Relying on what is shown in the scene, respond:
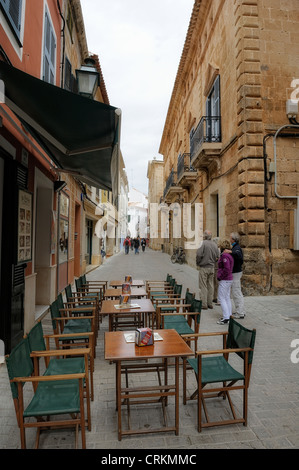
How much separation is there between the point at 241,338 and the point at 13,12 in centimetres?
510

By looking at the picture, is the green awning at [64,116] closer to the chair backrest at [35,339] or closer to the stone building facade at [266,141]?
the chair backrest at [35,339]

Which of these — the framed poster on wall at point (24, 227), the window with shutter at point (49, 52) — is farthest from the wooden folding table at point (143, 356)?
the window with shutter at point (49, 52)

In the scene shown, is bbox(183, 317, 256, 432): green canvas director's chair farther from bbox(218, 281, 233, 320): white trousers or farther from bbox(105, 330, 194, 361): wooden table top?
bbox(218, 281, 233, 320): white trousers

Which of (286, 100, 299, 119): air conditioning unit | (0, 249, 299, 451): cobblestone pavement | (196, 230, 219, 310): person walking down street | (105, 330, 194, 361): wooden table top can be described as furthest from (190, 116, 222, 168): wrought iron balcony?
(105, 330, 194, 361): wooden table top

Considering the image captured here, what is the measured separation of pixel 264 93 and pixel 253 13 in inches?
93.4

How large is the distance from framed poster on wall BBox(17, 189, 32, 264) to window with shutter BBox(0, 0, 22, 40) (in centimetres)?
221

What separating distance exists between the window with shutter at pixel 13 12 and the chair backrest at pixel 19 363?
392 cm

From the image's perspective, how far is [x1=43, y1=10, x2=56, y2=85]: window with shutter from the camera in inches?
246

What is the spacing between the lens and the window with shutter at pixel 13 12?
3.73 metres

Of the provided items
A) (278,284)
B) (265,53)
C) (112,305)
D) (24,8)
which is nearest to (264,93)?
(265,53)

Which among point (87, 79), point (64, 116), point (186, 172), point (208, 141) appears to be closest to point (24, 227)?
point (64, 116)

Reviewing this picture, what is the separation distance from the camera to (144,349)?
2.73 m

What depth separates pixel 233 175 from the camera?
9.53 meters

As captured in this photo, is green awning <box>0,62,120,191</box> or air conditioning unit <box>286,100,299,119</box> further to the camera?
air conditioning unit <box>286,100,299,119</box>
